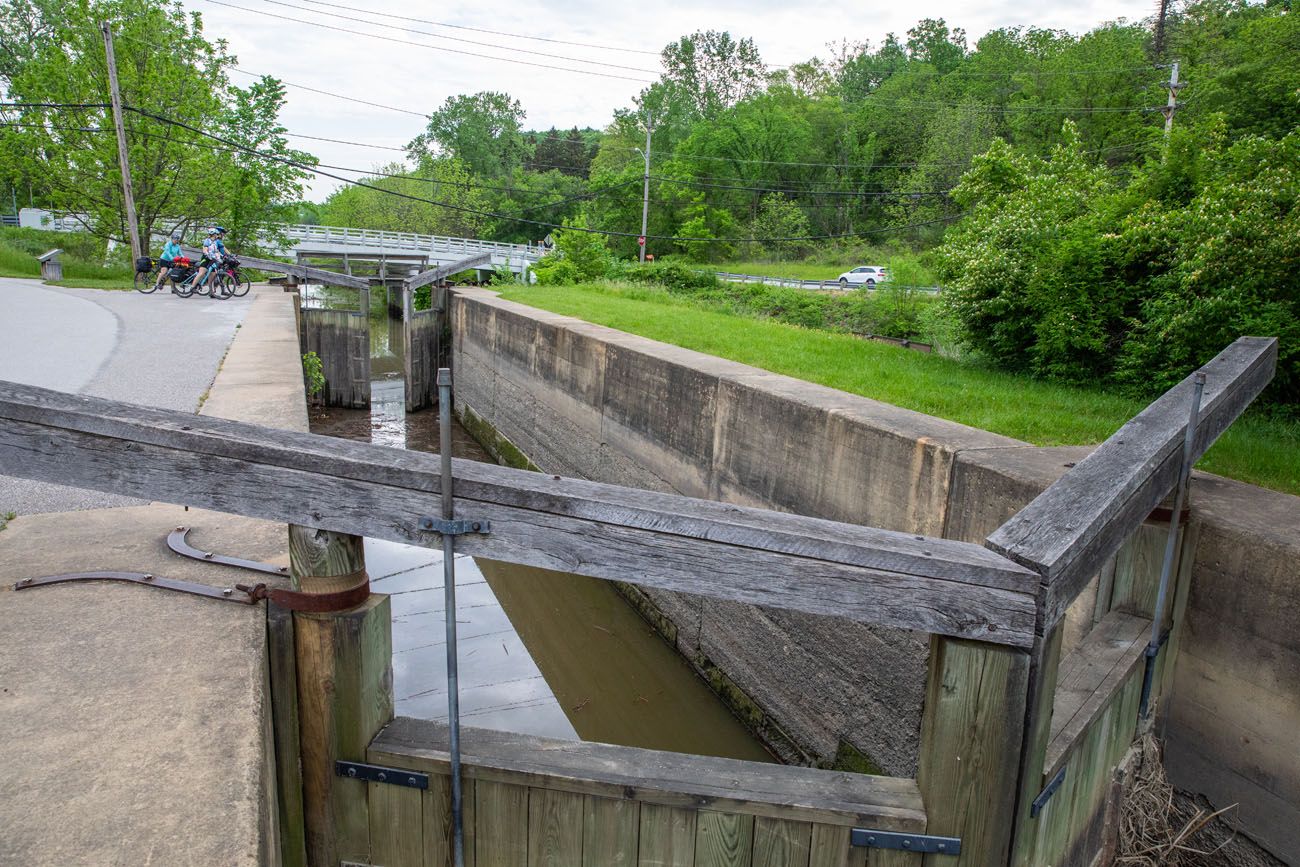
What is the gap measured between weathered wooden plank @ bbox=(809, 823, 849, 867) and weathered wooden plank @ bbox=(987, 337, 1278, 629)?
84cm

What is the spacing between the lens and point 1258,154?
7.16 m

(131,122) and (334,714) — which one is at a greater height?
(131,122)

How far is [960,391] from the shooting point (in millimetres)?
7652

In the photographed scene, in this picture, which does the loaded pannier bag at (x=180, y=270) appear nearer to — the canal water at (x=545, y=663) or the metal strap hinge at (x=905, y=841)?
the canal water at (x=545, y=663)

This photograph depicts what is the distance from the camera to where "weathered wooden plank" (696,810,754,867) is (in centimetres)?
257

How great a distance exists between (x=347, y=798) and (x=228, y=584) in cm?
86

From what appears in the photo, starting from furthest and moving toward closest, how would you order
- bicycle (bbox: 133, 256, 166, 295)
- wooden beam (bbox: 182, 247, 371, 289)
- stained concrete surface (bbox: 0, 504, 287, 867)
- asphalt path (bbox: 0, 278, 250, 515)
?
wooden beam (bbox: 182, 247, 371, 289), bicycle (bbox: 133, 256, 166, 295), asphalt path (bbox: 0, 278, 250, 515), stained concrete surface (bbox: 0, 504, 287, 867)

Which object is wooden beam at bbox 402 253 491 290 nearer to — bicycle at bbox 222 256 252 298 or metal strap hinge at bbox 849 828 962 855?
bicycle at bbox 222 256 252 298

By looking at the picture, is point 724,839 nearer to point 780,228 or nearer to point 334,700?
point 334,700

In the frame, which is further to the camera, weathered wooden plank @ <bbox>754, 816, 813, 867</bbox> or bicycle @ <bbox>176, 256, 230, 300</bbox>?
bicycle @ <bbox>176, 256, 230, 300</bbox>

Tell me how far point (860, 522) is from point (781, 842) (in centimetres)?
365

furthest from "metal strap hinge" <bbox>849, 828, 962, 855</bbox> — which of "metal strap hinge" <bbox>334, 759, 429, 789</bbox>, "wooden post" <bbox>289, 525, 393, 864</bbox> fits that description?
"wooden post" <bbox>289, 525, 393, 864</bbox>

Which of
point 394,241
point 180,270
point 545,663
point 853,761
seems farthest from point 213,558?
point 394,241

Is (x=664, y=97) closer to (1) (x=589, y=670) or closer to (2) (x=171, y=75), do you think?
(2) (x=171, y=75)
